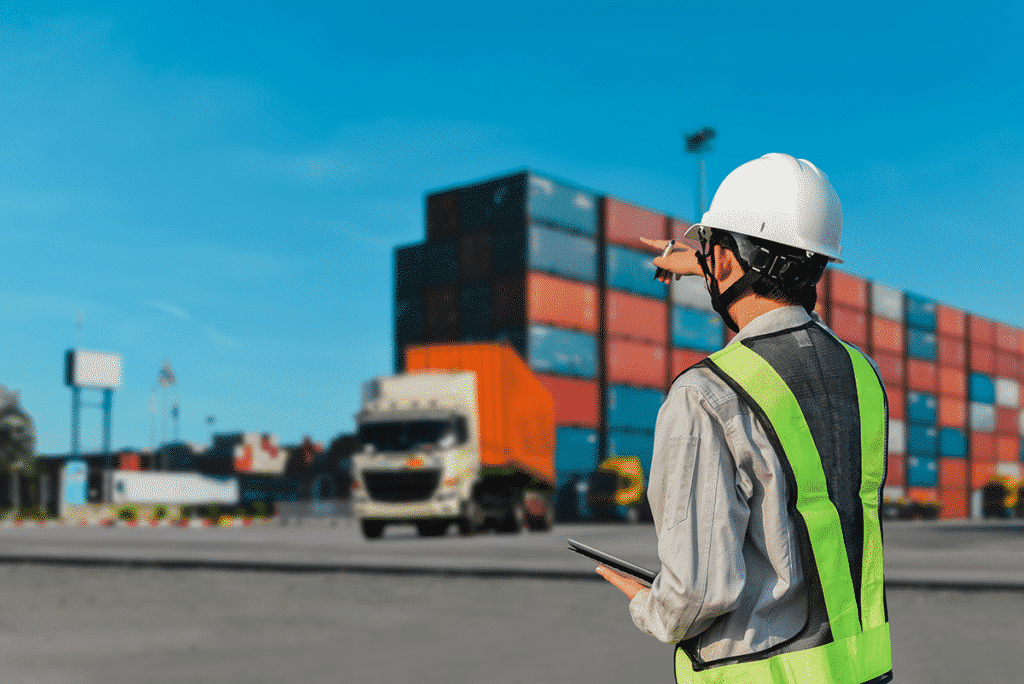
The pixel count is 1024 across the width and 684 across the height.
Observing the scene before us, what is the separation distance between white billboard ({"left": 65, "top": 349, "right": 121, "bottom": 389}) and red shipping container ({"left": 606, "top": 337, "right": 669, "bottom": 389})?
1448 inches

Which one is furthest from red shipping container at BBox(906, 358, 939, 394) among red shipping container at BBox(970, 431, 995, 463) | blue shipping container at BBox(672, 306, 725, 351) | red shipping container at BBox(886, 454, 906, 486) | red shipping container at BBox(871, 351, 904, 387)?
blue shipping container at BBox(672, 306, 725, 351)

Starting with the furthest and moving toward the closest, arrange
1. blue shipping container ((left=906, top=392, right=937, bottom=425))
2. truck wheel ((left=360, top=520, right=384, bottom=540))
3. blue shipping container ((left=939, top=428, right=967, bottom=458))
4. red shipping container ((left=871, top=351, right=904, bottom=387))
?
blue shipping container ((left=939, top=428, right=967, bottom=458)) → blue shipping container ((left=906, top=392, right=937, bottom=425)) → red shipping container ((left=871, top=351, right=904, bottom=387)) → truck wheel ((left=360, top=520, right=384, bottom=540))

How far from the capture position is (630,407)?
5250cm

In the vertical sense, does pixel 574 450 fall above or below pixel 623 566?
below

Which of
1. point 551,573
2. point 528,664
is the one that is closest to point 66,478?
point 551,573

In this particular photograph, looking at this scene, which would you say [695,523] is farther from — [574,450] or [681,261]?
[574,450]

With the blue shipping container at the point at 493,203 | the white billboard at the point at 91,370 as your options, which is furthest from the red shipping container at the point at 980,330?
the white billboard at the point at 91,370

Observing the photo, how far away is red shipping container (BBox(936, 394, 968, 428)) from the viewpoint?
2972 inches

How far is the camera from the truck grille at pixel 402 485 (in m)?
21.4

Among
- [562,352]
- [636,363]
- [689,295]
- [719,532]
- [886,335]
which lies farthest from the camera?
[886,335]

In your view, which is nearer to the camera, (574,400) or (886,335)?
(574,400)

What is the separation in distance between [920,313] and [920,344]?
2195 mm

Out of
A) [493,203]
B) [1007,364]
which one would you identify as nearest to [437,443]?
[493,203]

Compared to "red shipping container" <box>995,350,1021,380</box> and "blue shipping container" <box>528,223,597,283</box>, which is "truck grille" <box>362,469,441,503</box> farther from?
"red shipping container" <box>995,350,1021,380</box>
